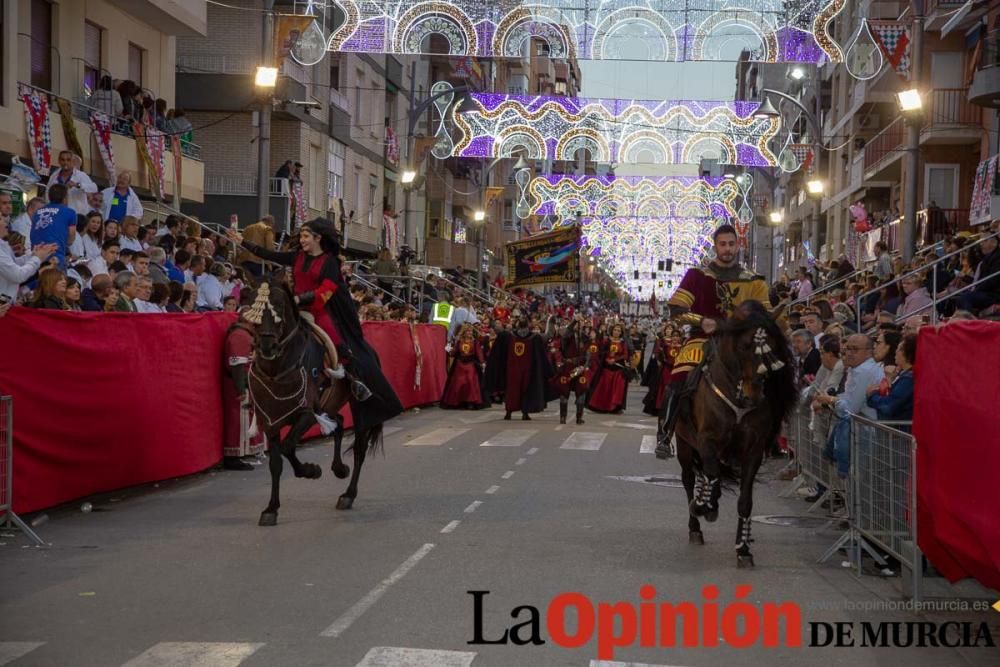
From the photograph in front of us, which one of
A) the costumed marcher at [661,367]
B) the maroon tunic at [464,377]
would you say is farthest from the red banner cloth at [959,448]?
the maroon tunic at [464,377]

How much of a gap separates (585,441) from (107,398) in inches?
394

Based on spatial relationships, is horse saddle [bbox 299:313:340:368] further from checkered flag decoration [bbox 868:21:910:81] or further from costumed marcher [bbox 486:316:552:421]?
checkered flag decoration [bbox 868:21:910:81]

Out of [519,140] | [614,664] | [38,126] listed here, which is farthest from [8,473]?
[519,140]

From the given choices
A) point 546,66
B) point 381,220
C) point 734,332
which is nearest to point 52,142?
point 734,332

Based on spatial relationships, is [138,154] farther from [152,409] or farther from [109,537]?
[109,537]

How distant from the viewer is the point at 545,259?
33188 millimetres

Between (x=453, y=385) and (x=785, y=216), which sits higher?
(x=785, y=216)

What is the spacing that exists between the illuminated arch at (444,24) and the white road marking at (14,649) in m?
20.5

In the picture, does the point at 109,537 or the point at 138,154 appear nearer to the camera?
the point at 109,537

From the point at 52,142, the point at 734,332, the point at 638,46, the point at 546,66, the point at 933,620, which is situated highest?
the point at 546,66

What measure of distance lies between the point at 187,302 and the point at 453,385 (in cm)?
1266

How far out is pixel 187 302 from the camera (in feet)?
58.9

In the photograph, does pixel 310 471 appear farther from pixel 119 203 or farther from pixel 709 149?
pixel 709 149

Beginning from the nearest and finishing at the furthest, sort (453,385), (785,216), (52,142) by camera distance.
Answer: (52,142), (453,385), (785,216)
